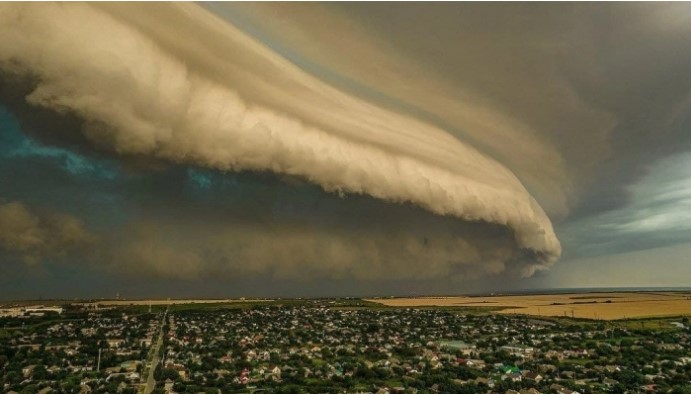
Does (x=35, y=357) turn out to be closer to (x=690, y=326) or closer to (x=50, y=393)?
(x=50, y=393)

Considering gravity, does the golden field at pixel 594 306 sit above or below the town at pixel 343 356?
above

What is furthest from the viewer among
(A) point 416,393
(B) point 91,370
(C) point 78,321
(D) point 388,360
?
(C) point 78,321

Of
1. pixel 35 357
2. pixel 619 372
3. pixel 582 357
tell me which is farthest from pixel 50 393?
pixel 582 357

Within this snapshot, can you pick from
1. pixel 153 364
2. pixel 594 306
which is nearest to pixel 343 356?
pixel 153 364

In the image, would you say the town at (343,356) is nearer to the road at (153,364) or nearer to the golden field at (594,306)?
the road at (153,364)

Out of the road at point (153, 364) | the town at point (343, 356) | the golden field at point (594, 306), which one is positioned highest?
the golden field at point (594, 306)

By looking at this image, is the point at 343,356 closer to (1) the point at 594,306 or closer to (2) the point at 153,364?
(2) the point at 153,364

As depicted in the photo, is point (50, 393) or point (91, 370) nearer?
point (50, 393)

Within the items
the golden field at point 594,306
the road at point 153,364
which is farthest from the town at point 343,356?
the golden field at point 594,306

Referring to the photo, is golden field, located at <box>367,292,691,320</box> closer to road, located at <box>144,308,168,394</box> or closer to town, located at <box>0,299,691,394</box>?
town, located at <box>0,299,691,394</box>
